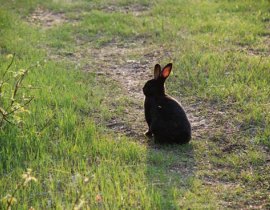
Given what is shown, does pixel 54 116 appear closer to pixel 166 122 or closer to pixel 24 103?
pixel 24 103

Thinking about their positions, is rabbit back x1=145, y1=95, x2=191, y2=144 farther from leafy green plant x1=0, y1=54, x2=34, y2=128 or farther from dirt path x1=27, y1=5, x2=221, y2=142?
leafy green plant x1=0, y1=54, x2=34, y2=128

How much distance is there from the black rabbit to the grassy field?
0.43ft

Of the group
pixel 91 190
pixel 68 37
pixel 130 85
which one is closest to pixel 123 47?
pixel 68 37

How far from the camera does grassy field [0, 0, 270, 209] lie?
565 centimetres

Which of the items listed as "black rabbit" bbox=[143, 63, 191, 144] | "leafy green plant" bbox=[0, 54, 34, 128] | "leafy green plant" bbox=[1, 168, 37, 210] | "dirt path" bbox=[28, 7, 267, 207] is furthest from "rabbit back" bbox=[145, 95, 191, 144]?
"leafy green plant" bbox=[1, 168, 37, 210]

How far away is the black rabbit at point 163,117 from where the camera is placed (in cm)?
665

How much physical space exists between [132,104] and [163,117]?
1.38 m

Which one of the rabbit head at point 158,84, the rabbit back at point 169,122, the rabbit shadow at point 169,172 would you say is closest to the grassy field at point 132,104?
the rabbit shadow at point 169,172

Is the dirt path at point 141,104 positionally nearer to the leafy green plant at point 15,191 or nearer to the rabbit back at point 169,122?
the rabbit back at point 169,122

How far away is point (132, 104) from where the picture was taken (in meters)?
8.09

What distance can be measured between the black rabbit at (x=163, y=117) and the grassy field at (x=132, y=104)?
132 millimetres

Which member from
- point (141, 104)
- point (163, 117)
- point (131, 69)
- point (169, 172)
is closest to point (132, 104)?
point (141, 104)

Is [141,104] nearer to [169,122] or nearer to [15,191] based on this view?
[169,122]

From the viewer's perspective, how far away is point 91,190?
18.2ft
